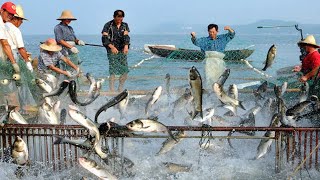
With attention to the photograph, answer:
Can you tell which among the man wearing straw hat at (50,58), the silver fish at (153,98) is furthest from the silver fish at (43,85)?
the silver fish at (153,98)

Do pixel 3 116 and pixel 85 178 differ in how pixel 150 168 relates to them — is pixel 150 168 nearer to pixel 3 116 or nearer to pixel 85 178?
pixel 85 178

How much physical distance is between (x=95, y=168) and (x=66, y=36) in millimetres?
5509

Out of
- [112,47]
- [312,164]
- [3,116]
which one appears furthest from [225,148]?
[112,47]

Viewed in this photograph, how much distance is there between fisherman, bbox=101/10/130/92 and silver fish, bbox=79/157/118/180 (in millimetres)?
5016

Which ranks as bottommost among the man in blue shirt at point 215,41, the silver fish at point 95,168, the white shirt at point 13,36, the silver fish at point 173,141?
the silver fish at point 95,168

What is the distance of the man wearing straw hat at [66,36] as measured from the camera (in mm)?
10844

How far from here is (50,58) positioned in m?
9.68

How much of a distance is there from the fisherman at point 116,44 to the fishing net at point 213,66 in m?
1.86

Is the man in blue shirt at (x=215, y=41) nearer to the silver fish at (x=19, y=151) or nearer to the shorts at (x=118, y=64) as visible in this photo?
the shorts at (x=118, y=64)

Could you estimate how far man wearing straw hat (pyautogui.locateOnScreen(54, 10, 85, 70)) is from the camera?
35.6ft

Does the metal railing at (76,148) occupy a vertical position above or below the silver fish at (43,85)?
below

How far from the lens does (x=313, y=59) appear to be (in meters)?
8.38

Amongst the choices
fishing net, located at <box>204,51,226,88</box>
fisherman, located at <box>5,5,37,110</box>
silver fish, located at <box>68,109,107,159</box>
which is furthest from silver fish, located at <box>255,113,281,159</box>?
fisherman, located at <box>5,5,37,110</box>

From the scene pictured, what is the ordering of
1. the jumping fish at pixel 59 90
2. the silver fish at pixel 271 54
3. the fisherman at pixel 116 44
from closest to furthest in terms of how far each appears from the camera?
the jumping fish at pixel 59 90
the silver fish at pixel 271 54
the fisherman at pixel 116 44
